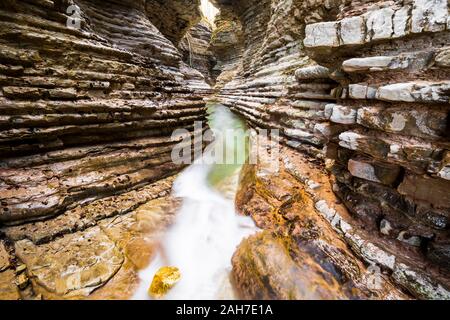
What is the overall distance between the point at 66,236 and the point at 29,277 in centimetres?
68

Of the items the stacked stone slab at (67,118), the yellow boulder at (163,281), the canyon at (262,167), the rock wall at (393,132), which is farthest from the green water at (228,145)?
the rock wall at (393,132)

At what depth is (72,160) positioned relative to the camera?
3.90 metres

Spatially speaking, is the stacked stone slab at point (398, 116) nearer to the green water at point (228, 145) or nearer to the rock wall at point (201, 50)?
the green water at point (228, 145)

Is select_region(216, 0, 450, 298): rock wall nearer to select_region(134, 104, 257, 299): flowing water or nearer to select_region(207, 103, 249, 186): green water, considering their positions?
select_region(134, 104, 257, 299): flowing water

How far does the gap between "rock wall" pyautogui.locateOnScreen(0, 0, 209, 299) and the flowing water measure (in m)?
0.29

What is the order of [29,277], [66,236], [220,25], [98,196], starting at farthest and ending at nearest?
1. [220,25]
2. [98,196]
3. [66,236]
4. [29,277]

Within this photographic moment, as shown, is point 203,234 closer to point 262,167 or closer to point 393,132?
point 262,167

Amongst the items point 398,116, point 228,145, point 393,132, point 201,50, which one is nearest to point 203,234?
point 393,132

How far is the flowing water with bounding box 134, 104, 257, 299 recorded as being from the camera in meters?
2.69

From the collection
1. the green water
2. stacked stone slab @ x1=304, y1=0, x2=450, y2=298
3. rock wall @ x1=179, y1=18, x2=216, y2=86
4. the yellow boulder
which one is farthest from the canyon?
rock wall @ x1=179, y1=18, x2=216, y2=86

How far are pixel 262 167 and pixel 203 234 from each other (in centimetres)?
172
